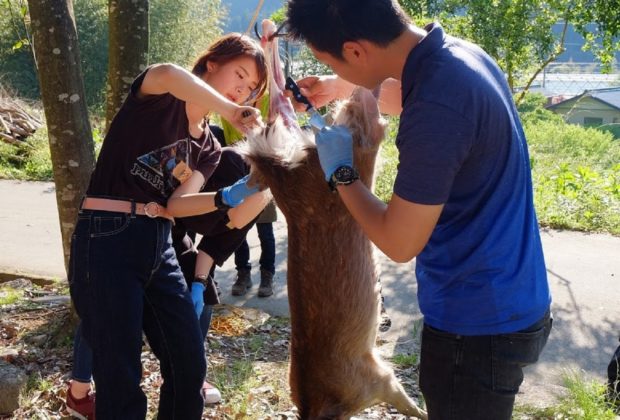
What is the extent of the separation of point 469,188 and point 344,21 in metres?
0.54

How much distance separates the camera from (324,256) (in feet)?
7.04

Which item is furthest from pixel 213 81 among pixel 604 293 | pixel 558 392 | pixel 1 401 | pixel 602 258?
pixel 602 258

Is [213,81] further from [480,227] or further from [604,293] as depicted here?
[604,293]

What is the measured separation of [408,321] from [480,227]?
3.41m

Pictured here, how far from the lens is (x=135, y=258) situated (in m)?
2.44

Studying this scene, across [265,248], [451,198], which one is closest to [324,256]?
[451,198]

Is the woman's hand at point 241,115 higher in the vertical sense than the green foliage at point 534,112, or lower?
higher

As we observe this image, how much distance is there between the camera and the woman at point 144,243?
7.82ft

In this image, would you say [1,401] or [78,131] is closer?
[1,401]

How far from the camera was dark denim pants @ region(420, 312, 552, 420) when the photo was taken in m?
1.73

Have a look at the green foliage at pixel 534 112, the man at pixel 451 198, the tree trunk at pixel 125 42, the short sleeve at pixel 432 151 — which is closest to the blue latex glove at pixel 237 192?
the man at pixel 451 198

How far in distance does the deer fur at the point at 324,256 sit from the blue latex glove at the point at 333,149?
0.28m

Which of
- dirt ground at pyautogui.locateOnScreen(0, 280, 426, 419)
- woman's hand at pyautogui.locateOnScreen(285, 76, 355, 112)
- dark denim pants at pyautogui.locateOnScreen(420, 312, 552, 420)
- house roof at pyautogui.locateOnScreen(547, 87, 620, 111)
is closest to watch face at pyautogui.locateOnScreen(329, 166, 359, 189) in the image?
dark denim pants at pyautogui.locateOnScreen(420, 312, 552, 420)

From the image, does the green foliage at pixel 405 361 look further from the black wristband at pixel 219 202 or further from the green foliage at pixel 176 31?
the green foliage at pixel 176 31
